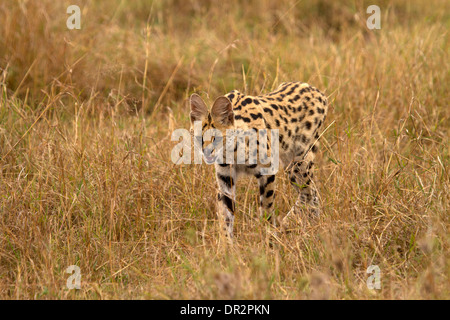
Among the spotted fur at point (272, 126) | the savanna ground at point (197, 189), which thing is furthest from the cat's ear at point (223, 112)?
the savanna ground at point (197, 189)

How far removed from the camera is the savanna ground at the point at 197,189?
3.93 metres

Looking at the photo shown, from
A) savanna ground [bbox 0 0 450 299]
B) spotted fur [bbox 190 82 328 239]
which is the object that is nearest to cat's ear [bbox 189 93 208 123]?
spotted fur [bbox 190 82 328 239]

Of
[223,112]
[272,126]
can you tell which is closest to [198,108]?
[223,112]

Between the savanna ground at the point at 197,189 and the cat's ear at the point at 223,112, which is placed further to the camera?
the cat's ear at the point at 223,112

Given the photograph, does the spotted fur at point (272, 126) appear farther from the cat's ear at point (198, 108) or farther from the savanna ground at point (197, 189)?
the savanna ground at point (197, 189)

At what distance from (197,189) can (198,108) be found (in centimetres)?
106

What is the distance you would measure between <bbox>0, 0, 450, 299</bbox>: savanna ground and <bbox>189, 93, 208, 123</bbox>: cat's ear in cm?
88

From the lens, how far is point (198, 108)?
4.16 metres

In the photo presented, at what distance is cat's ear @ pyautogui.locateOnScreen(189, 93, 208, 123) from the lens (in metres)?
4.13

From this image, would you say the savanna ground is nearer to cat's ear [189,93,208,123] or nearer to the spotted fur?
the spotted fur

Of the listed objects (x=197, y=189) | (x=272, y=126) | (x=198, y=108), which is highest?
(x=198, y=108)

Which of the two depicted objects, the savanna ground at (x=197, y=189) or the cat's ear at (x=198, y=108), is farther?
the cat's ear at (x=198, y=108)

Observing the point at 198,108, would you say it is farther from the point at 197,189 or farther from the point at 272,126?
the point at 197,189

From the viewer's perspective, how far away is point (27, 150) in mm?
5176
